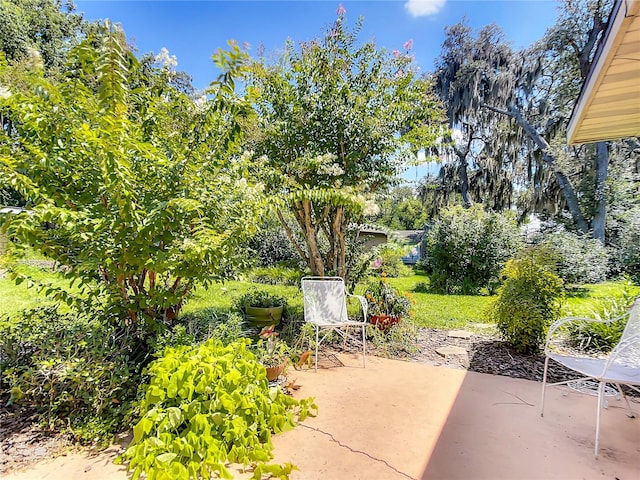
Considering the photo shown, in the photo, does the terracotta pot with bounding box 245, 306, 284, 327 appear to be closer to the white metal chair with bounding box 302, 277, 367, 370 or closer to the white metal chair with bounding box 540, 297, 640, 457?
the white metal chair with bounding box 302, 277, 367, 370

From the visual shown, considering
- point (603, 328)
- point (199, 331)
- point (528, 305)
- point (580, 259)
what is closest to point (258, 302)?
point (199, 331)

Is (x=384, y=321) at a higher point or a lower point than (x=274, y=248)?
lower

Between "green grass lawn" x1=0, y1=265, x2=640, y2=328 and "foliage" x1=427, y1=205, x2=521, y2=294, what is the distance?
2.48 ft

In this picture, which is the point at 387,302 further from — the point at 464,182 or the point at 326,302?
the point at 464,182

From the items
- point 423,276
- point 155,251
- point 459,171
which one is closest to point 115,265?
point 155,251

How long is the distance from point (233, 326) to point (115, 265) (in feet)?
3.48

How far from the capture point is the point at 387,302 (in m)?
4.51

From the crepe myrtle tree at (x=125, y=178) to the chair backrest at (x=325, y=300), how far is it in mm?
1133

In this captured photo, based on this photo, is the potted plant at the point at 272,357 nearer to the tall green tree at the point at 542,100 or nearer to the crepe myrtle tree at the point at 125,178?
the crepe myrtle tree at the point at 125,178

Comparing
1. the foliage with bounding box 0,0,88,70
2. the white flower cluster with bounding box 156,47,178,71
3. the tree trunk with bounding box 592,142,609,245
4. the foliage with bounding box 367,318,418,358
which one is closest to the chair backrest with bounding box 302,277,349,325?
the foliage with bounding box 367,318,418,358

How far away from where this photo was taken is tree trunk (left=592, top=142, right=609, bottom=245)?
34.1ft

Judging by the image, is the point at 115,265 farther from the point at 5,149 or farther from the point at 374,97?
the point at 374,97

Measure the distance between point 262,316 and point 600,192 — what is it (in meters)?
11.5

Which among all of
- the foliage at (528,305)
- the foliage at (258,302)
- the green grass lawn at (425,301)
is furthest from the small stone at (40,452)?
the foliage at (528,305)
